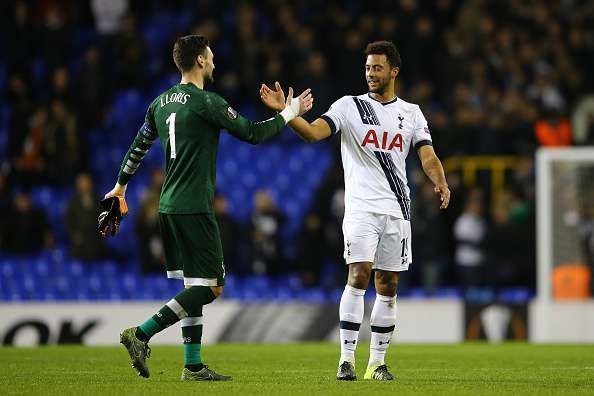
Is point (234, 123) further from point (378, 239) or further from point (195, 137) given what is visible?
point (378, 239)

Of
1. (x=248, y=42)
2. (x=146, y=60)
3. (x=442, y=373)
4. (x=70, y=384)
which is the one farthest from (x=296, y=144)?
(x=70, y=384)

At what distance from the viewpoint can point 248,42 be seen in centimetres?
2000

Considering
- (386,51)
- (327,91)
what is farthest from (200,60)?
(327,91)

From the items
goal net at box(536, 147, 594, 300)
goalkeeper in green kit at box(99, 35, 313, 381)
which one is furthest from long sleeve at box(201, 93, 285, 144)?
goal net at box(536, 147, 594, 300)

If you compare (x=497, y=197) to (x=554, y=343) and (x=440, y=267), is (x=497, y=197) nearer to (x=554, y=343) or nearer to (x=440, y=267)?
(x=440, y=267)

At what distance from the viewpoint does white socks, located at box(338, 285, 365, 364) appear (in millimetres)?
8492

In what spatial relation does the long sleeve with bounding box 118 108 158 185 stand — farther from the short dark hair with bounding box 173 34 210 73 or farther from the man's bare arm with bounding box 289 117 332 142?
the man's bare arm with bounding box 289 117 332 142

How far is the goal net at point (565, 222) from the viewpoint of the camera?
16.5 metres

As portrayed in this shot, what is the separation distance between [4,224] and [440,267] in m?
6.44

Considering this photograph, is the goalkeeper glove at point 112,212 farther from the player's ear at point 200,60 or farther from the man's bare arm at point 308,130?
the man's bare arm at point 308,130

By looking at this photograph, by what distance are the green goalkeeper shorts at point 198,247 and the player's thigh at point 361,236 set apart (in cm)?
96

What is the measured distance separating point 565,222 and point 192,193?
958 cm

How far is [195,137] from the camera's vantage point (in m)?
8.23

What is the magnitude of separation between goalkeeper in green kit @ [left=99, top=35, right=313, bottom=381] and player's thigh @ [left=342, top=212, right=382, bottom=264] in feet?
2.94
